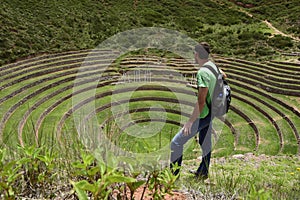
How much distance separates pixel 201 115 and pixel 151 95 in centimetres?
1627

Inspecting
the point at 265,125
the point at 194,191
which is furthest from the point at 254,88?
the point at 194,191

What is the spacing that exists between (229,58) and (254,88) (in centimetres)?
632

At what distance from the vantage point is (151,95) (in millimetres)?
21391

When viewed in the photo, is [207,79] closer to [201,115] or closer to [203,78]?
[203,78]

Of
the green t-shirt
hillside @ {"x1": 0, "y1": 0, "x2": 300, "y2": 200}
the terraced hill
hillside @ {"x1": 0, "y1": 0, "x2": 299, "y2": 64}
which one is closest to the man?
the green t-shirt

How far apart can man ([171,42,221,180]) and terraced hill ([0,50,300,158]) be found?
8511mm

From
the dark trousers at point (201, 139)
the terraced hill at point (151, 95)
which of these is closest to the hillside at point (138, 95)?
the terraced hill at point (151, 95)

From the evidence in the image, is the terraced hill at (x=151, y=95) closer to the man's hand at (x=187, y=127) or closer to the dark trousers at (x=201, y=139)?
the dark trousers at (x=201, y=139)

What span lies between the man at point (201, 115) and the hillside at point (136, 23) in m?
22.6

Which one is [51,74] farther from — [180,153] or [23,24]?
[180,153]

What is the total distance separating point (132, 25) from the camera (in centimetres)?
3997

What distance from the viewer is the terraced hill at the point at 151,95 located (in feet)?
53.9

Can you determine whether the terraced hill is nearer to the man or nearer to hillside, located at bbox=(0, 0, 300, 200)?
hillside, located at bbox=(0, 0, 300, 200)

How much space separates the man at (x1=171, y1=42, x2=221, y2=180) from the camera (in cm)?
490
